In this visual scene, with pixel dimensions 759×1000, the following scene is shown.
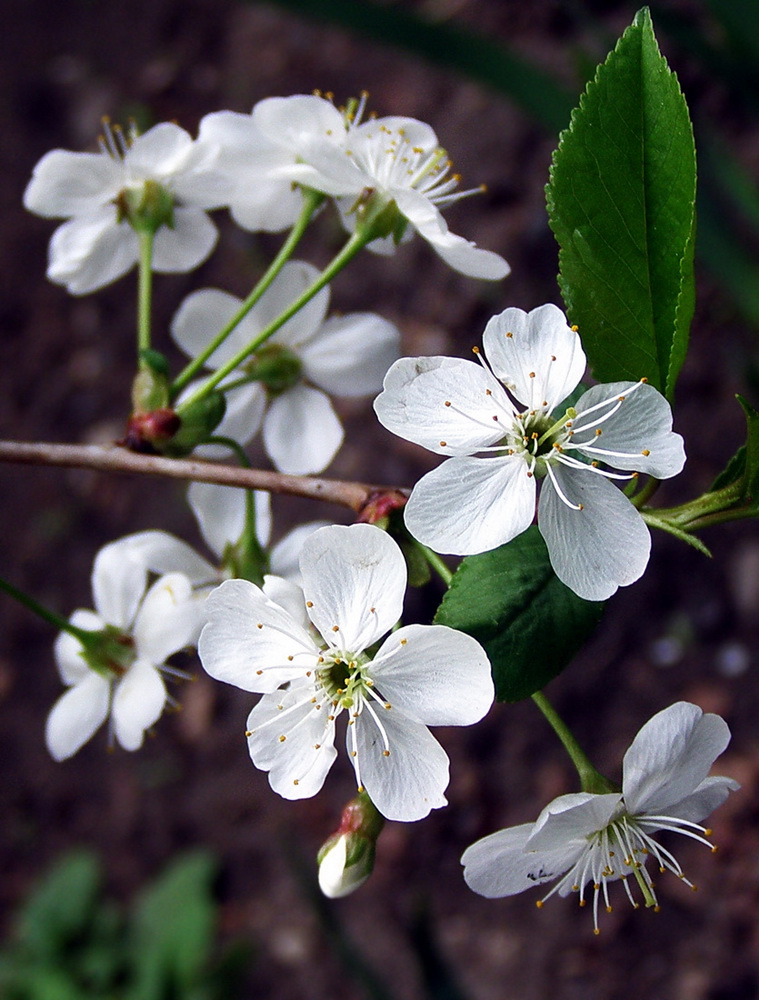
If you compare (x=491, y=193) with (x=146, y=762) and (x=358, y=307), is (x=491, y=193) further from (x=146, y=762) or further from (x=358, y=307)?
(x=146, y=762)

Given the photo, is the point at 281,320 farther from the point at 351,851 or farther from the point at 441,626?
the point at 351,851

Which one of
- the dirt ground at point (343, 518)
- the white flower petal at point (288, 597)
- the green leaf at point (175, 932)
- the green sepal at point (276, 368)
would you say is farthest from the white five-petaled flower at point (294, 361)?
the green leaf at point (175, 932)

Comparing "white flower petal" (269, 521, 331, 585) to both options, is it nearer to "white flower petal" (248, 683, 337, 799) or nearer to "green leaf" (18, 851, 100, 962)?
"white flower petal" (248, 683, 337, 799)

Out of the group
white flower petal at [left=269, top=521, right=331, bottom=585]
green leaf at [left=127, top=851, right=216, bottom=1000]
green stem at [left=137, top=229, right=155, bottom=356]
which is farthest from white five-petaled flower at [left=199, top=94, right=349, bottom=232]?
green leaf at [left=127, top=851, right=216, bottom=1000]

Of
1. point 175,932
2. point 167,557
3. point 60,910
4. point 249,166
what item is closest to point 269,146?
point 249,166

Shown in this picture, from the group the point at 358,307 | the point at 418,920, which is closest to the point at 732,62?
the point at 358,307

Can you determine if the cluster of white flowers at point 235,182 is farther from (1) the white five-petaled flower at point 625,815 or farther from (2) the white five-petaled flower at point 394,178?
(1) the white five-petaled flower at point 625,815
